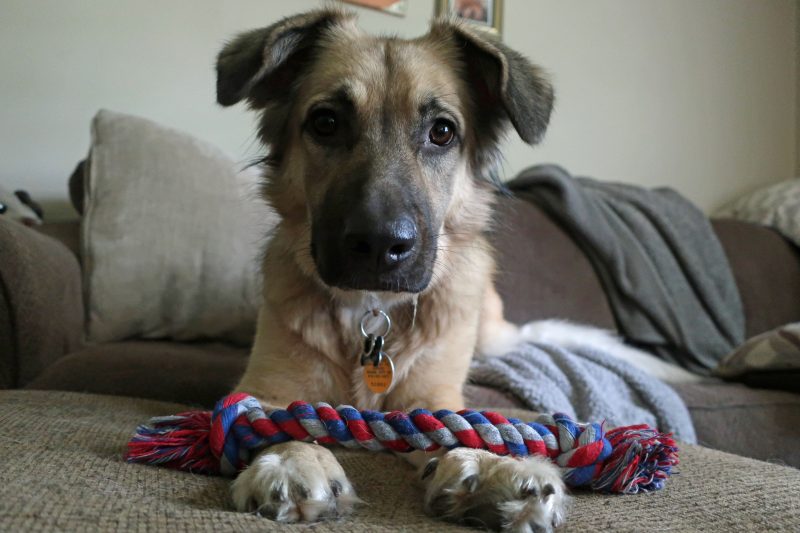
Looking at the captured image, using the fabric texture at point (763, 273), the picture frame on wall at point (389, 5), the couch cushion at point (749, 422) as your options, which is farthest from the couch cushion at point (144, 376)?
the fabric texture at point (763, 273)

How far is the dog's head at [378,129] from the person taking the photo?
45.7 inches

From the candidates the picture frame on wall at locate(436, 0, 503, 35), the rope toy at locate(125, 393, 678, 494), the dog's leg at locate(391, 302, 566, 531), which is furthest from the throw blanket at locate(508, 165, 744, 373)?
the dog's leg at locate(391, 302, 566, 531)

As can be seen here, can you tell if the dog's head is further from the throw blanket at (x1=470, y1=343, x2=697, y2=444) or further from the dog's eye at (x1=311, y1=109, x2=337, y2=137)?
the throw blanket at (x1=470, y1=343, x2=697, y2=444)

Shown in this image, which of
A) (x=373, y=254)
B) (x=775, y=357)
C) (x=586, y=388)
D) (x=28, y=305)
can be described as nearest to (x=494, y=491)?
(x=373, y=254)

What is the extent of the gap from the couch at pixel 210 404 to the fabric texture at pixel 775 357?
Answer: 0.06 metres

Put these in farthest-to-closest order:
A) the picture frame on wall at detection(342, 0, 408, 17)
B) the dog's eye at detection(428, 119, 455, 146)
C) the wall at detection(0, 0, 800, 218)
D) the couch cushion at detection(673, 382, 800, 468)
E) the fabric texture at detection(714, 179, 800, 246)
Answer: the fabric texture at detection(714, 179, 800, 246) < the picture frame on wall at detection(342, 0, 408, 17) < the wall at detection(0, 0, 800, 218) < the couch cushion at detection(673, 382, 800, 468) < the dog's eye at detection(428, 119, 455, 146)

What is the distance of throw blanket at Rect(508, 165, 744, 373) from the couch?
9 centimetres

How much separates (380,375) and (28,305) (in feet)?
3.28

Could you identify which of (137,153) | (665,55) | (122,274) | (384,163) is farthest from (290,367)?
(665,55)

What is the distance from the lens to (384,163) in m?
1.28

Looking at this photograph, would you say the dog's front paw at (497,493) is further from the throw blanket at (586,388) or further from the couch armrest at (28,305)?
the couch armrest at (28,305)

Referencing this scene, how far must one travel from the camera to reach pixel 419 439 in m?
0.93

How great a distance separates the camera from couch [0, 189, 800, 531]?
0.77 m

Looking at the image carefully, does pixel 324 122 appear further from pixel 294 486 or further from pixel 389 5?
pixel 389 5
